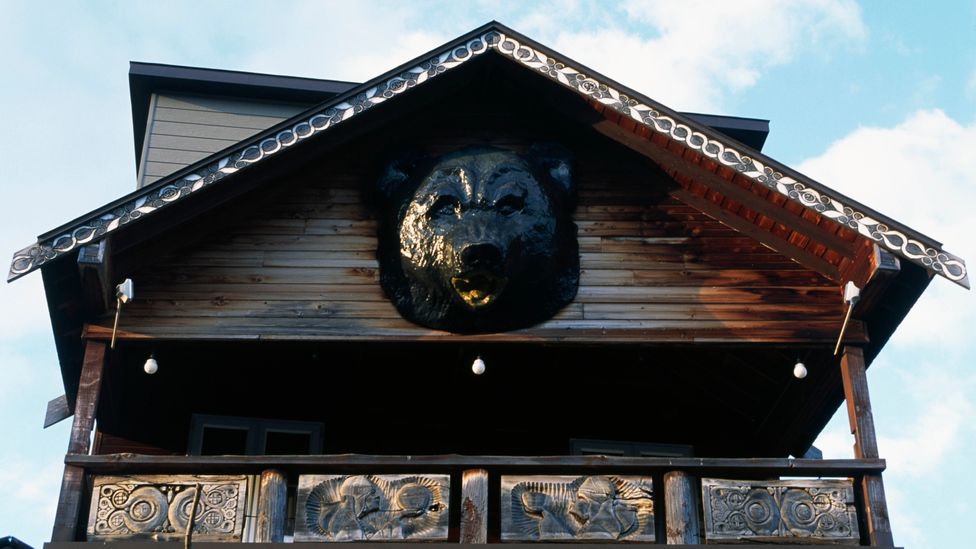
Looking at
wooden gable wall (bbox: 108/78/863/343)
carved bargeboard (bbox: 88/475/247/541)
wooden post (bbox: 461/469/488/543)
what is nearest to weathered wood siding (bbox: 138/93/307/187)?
wooden gable wall (bbox: 108/78/863/343)

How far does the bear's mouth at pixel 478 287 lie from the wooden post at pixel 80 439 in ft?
10.7

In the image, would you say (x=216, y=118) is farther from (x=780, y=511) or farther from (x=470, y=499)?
(x=780, y=511)

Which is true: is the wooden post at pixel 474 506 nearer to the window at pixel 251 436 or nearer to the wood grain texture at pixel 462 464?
the wood grain texture at pixel 462 464

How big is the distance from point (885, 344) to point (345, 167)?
5.47 m

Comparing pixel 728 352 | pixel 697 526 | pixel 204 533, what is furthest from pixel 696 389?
pixel 204 533

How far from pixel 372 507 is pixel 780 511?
3404mm

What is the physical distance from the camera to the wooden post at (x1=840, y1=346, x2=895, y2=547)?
13.1 metres

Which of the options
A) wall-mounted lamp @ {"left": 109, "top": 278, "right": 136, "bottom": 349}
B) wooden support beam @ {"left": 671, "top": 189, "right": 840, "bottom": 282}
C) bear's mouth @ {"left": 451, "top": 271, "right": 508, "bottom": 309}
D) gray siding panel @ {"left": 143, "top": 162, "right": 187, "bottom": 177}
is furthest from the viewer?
gray siding panel @ {"left": 143, "top": 162, "right": 187, "bottom": 177}

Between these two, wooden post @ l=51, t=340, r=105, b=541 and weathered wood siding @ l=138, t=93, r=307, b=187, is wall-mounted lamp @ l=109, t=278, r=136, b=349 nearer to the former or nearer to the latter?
wooden post @ l=51, t=340, r=105, b=541

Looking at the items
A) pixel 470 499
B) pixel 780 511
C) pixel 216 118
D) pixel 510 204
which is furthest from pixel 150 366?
pixel 780 511

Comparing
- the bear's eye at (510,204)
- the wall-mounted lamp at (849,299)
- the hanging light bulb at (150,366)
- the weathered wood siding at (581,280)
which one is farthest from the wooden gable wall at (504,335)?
the bear's eye at (510,204)

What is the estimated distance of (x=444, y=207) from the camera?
1462 cm

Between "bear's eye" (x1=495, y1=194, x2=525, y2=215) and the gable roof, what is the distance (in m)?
1.15

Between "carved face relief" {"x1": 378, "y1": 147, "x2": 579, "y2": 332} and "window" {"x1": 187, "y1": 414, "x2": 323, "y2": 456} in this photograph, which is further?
"window" {"x1": 187, "y1": 414, "x2": 323, "y2": 456}
